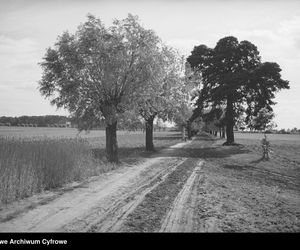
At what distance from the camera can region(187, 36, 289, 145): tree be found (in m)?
44.2

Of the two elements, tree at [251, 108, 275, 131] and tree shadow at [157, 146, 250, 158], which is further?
tree at [251, 108, 275, 131]

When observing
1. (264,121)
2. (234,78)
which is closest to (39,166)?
(264,121)

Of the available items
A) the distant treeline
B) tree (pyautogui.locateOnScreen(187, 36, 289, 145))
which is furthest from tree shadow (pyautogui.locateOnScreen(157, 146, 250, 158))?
the distant treeline

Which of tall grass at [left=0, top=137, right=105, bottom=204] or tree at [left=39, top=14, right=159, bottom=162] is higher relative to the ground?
tree at [left=39, top=14, right=159, bottom=162]

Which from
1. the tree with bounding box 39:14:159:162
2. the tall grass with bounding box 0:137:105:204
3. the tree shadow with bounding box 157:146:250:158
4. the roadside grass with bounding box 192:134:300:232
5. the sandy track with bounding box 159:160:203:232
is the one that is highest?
the tree with bounding box 39:14:159:162

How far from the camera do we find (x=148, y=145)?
36750 mm

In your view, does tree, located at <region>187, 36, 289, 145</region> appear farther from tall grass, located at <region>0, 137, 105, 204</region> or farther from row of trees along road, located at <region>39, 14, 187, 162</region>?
tall grass, located at <region>0, 137, 105, 204</region>

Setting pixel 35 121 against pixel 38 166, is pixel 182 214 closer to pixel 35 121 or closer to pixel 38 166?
pixel 38 166

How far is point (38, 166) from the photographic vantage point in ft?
43.3

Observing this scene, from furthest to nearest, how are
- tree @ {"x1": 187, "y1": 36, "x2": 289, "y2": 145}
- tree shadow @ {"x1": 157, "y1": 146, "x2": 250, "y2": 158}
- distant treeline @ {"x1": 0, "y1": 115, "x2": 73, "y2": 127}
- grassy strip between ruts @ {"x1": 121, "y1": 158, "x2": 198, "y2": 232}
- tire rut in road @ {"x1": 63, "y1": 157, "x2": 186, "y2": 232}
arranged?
distant treeline @ {"x1": 0, "y1": 115, "x2": 73, "y2": 127}, tree @ {"x1": 187, "y1": 36, "x2": 289, "y2": 145}, tree shadow @ {"x1": 157, "y1": 146, "x2": 250, "y2": 158}, grassy strip between ruts @ {"x1": 121, "y1": 158, "x2": 198, "y2": 232}, tire rut in road @ {"x1": 63, "y1": 157, "x2": 186, "y2": 232}

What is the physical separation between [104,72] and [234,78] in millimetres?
25449

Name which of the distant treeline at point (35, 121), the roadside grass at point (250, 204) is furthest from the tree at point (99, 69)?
the distant treeline at point (35, 121)

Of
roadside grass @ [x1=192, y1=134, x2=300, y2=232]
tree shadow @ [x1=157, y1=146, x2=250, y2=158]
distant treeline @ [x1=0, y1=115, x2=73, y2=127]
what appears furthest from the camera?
distant treeline @ [x1=0, y1=115, x2=73, y2=127]
